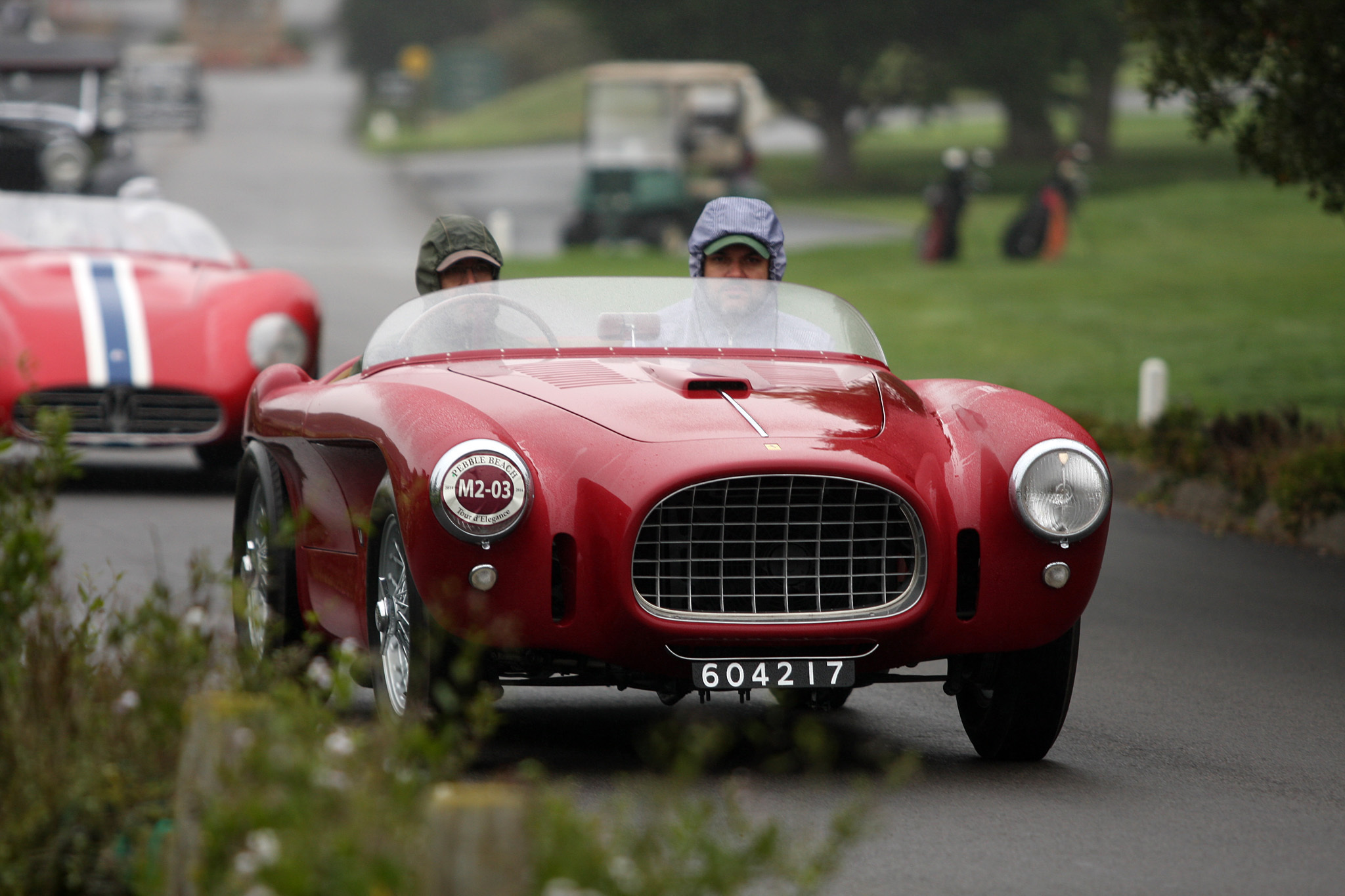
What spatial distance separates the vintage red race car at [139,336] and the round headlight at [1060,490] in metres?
6.33

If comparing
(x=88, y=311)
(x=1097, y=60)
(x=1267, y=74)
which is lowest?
(x=88, y=311)

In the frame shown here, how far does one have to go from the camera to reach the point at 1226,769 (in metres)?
5.97

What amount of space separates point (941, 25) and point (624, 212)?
2023cm

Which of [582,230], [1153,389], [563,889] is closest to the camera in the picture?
[563,889]

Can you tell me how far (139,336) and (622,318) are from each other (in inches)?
214

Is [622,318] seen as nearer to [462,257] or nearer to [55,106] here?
[462,257]

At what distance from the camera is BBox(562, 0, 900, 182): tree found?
5109 cm

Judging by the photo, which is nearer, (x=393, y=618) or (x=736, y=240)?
(x=393, y=618)

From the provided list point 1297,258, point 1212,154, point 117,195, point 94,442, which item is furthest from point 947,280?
point 1212,154

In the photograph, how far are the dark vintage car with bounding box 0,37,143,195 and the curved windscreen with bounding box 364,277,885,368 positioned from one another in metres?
15.2

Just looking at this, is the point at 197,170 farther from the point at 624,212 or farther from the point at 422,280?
the point at 422,280

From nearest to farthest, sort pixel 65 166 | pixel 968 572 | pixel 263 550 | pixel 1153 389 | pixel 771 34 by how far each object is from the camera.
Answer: pixel 968 572
pixel 263 550
pixel 1153 389
pixel 65 166
pixel 771 34

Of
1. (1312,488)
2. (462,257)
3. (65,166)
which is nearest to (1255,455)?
(1312,488)

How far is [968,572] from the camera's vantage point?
562 cm
